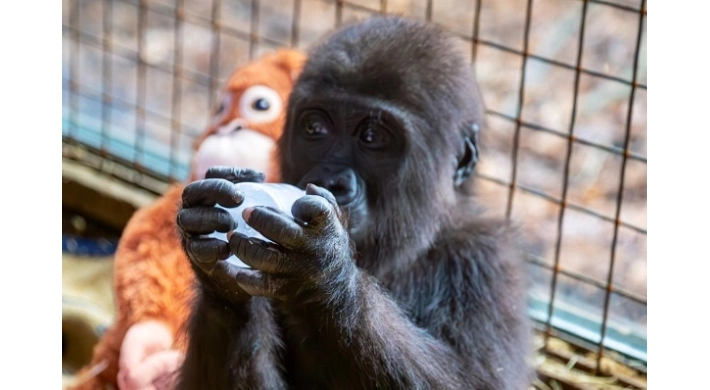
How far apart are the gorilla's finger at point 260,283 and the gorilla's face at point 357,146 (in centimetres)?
54

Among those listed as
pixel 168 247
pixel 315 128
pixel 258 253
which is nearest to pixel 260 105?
pixel 168 247

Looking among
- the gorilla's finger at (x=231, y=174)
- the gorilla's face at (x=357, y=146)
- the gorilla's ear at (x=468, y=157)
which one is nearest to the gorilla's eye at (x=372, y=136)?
the gorilla's face at (x=357, y=146)

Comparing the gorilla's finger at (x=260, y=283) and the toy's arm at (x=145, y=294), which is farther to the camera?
the toy's arm at (x=145, y=294)

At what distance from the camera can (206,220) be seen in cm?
243

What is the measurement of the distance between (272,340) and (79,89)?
3351 mm

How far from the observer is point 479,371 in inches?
117

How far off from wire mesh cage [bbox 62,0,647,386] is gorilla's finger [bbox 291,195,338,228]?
7.31 feet

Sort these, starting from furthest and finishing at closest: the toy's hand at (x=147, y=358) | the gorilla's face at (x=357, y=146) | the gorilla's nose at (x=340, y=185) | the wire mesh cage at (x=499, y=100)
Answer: the wire mesh cage at (x=499, y=100)
the toy's hand at (x=147, y=358)
the gorilla's face at (x=357, y=146)
the gorilla's nose at (x=340, y=185)

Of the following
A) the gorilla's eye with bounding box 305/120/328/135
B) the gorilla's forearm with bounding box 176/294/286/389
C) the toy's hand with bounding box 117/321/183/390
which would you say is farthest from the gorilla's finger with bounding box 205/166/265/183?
the toy's hand with bounding box 117/321/183/390

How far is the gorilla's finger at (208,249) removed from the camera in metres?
2.47

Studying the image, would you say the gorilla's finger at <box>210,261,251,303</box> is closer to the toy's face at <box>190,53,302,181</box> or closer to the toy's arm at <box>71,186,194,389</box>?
the toy's arm at <box>71,186,194,389</box>

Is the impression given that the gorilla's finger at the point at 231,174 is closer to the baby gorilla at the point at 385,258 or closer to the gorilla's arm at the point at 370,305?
the baby gorilla at the point at 385,258

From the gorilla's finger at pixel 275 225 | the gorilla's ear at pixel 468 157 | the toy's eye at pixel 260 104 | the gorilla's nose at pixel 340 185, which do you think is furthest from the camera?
the toy's eye at pixel 260 104
